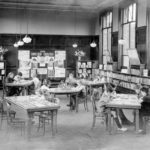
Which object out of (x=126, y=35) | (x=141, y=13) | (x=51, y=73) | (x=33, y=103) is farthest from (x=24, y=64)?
(x=33, y=103)

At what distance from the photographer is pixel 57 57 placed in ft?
50.9

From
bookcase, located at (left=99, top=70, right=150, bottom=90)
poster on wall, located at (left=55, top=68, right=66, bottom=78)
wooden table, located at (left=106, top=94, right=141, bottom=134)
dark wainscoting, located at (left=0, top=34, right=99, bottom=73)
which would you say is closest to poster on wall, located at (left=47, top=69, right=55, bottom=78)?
poster on wall, located at (left=55, top=68, right=66, bottom=78)

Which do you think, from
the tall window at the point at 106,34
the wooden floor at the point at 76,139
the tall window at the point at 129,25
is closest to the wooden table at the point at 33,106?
the wooden floor at the point at 76,139

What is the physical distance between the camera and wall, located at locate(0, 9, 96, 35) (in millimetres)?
15047

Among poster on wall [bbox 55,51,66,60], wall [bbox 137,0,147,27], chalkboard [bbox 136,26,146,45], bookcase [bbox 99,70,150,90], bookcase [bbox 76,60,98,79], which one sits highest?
wall [bbox 137,0,147,27]

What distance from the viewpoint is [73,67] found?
15672mm

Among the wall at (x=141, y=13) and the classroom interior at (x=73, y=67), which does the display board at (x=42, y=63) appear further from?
the wall at (x=141, y=13)

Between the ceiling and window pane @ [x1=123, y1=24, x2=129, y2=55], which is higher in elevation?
the ceiling

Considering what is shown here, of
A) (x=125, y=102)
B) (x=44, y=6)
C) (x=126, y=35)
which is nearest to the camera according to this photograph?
(x=125, y=102)

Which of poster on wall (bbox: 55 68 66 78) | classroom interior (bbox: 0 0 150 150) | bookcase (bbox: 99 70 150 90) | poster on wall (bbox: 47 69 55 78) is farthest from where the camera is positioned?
poster on wall (bbox: 55 68 66 78)

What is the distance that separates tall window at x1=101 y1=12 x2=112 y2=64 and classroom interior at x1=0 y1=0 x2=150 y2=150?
25 millimetres

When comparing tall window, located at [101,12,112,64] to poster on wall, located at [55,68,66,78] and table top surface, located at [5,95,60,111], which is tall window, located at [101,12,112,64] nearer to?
poster on wall, located at [55,68,66,78]

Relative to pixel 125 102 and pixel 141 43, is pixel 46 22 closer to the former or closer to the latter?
pixel 141 43

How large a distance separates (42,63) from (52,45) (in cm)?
100
